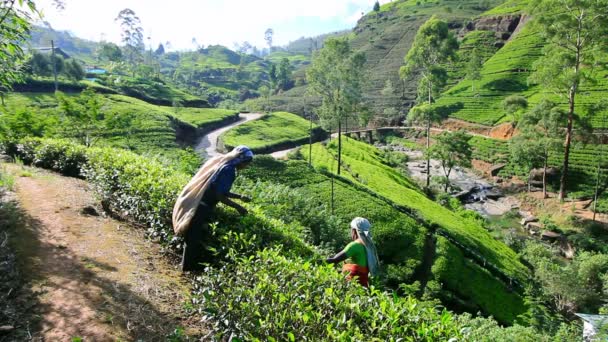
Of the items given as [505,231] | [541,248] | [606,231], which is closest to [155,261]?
[541,248]

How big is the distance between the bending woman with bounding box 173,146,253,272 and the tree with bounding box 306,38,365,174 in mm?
23150

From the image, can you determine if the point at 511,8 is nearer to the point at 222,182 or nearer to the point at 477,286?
the point at 477,286

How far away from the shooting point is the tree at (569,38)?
25.0 meters

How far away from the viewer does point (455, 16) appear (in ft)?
276

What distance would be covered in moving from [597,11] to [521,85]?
27358 millimetres

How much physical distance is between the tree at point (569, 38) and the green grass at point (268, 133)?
82.9 feet

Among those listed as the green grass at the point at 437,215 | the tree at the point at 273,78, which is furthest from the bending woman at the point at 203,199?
the tree at the point at 273,78

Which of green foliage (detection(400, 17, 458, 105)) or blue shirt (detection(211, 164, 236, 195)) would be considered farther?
green foliage (detection(400, 17, 458, 105))

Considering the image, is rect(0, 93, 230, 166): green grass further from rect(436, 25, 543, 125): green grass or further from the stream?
rect(436, 25, 543, 125): green grass

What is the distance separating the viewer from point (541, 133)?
3127 cm

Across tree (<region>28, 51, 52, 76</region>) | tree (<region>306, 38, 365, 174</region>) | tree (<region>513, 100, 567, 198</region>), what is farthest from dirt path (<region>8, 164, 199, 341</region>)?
tree (<region>28, 51, 52, 76</region>)

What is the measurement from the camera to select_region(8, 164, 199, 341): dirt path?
11.6ft

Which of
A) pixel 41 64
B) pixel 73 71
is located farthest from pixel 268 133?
pixel 41 64

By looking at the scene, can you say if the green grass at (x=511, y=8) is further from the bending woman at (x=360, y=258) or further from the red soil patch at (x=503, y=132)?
the bending woman at (x=360, y=258)
